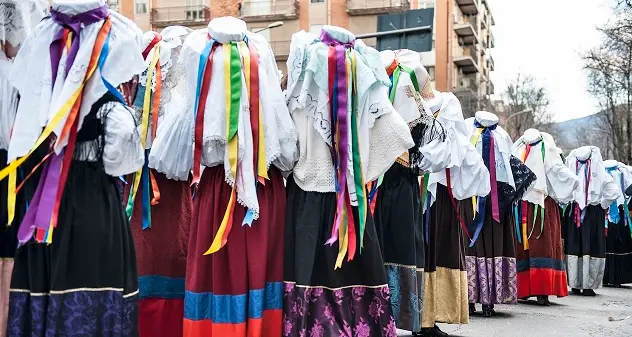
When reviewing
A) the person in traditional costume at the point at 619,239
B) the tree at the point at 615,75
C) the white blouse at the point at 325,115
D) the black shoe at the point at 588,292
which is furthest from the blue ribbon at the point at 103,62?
the tree at the point at 615,75

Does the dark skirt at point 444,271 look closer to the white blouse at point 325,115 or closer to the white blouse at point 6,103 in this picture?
the white blouse at point 325,115

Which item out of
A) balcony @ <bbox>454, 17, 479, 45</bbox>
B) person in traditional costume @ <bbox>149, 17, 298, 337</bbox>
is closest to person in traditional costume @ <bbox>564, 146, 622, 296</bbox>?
person in traditional costume @ <bbox>149, 17, 298, 337</bbox>

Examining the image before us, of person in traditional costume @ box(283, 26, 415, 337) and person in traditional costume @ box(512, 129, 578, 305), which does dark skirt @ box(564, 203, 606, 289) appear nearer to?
person in traditional costume @ box(512, 129, 578, 305)

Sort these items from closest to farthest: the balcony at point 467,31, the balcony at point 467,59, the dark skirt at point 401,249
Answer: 1. the dark skirt at point 401,249
2. the balcony at point 467,31
3. the balcony at point 467,59

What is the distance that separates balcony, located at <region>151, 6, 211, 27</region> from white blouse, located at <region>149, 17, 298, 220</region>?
1363 inches

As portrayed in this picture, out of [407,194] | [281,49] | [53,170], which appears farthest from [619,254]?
[281,49]

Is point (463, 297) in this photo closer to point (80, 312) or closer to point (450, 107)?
point (450, 107)

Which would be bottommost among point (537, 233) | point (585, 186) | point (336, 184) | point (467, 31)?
point (537, 233)

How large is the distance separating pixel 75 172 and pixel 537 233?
24.5ft

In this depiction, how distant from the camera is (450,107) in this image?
23.2 ft

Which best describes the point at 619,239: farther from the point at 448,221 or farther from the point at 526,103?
the point at 526,103

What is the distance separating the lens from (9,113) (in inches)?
167

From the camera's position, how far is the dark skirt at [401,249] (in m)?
6.01

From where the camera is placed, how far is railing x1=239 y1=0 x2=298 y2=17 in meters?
39.4
